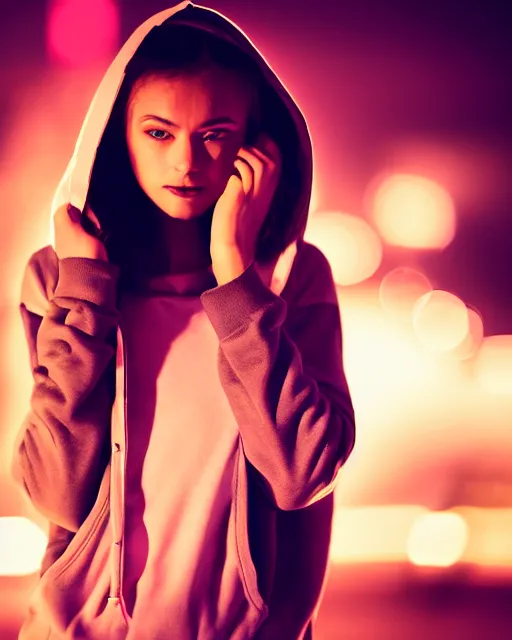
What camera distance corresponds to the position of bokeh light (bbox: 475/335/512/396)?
3.56 feet

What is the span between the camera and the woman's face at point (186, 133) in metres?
0.87

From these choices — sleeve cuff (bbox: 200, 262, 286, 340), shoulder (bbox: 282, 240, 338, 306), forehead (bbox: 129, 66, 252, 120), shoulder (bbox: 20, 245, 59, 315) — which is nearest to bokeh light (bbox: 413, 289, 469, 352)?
shoulder (bbox: 282, 240, 338, 306)

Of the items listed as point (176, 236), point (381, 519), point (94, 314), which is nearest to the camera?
point (94, 314)

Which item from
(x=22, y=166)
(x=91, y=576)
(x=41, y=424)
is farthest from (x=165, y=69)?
(x=91, y=576)

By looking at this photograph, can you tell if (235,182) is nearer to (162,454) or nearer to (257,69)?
(257,69)

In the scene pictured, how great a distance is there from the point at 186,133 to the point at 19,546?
24.5 inches

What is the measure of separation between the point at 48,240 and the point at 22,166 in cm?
12

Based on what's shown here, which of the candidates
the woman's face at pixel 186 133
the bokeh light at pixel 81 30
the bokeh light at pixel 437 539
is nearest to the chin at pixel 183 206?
the woman's face at pixel 186 133

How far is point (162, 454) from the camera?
89cm

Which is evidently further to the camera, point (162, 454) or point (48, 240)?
point (48, 240)

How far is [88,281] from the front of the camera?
2.73 ft

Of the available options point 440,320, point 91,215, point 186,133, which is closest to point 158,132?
point 186,133

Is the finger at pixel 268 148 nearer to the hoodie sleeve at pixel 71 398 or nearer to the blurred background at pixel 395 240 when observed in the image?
the blurred background at pixel 395 240

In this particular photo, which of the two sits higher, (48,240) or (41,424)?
(48,240)
